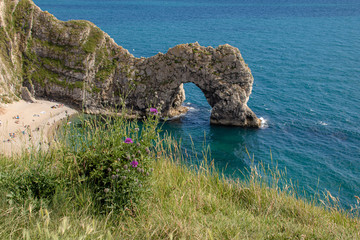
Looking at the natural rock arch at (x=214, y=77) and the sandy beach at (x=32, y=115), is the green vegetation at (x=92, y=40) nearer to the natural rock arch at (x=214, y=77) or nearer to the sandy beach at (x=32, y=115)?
the sandy beach at (x=32, y=115)

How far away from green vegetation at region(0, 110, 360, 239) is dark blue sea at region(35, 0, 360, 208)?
2769 mm

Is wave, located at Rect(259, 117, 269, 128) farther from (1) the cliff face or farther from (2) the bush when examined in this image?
(2) the bush

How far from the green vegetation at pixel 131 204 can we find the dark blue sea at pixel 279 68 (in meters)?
2.77

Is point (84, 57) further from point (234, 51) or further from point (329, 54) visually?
point (329, 54)

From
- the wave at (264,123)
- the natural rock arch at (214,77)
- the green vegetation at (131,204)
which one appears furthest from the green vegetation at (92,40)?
the green vegetation at (131,204)

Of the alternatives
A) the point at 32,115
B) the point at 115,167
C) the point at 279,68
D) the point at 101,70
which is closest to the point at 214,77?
the point at 101,70

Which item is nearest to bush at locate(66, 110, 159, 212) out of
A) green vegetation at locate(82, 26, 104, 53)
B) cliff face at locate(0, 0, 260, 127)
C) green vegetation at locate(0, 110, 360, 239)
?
green vegetation at locate(0, 110, 360, 239)

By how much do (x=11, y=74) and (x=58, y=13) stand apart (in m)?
90.6

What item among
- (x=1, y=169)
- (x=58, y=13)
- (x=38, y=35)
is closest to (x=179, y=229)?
(x=1, y=169)

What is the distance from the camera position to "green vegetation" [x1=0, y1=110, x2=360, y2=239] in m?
7.07

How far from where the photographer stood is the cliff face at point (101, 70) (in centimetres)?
5350

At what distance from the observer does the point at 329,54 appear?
90500 millimetres

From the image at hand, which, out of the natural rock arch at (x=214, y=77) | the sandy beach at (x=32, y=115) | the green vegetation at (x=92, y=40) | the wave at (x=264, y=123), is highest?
the green vegetation at (x=92, y=40)

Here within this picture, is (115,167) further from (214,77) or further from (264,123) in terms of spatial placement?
(264,123)
